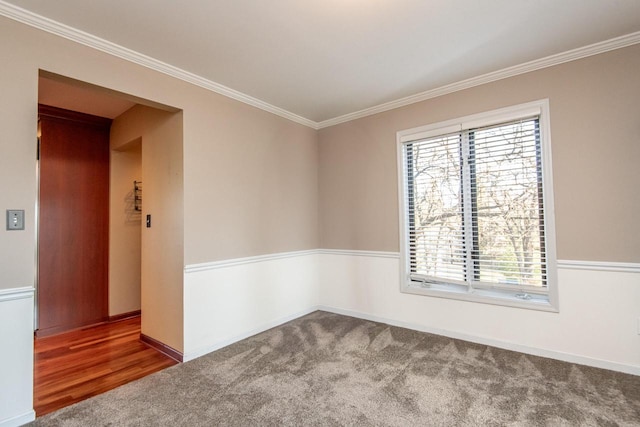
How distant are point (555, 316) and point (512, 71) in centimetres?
217

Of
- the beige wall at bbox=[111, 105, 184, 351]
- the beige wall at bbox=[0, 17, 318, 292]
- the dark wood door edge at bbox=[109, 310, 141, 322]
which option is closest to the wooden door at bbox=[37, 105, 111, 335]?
the dark wood door edge at bbox=[109, 310, 141, 322]

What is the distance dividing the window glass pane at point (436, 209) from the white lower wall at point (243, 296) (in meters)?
1.42

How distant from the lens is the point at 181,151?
2.78 metres

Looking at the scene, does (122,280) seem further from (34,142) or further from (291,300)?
(34,142)

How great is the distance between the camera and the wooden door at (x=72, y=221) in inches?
138

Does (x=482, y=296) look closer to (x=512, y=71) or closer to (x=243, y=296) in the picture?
(x=512, y=71)

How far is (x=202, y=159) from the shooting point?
289 cm

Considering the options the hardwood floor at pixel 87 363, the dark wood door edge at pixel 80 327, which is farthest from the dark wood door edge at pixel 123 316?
the hardwood floor at pixel 87 363

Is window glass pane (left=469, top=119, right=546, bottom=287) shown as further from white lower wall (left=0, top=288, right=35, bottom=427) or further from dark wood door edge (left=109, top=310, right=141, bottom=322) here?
dark wood door edge (left=109, top=310, right=141, bottom=322)

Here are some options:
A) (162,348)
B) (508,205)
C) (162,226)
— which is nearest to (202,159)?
(162,226)

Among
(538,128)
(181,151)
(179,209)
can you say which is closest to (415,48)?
(538,128)

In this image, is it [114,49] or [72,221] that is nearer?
[114,49]

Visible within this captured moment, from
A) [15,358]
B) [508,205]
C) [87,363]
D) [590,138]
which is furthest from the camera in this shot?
[508,205]

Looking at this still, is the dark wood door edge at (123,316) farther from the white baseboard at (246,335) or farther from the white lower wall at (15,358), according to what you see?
the white lower wall at (15,358)
